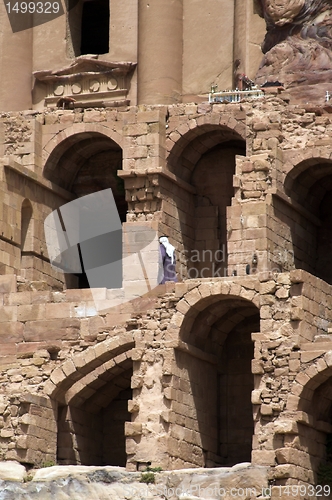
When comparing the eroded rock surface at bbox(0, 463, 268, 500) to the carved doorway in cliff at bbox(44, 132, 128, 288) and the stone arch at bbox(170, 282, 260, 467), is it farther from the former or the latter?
the carved doorway in cliff at bbox(44, 132, 128, 288)

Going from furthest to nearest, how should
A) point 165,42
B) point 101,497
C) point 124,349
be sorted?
point 165,42, point 124,349, point 101,497

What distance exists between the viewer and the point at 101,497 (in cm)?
4041

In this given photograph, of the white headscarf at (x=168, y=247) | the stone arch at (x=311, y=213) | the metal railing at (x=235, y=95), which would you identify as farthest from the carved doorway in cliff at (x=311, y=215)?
the white headscarf at (x=168, y=247)

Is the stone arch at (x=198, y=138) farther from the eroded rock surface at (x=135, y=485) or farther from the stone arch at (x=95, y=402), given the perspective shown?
the eroded rock surface at (x=135, y=485)

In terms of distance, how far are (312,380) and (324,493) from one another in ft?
8.84

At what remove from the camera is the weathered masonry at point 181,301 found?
136 ft

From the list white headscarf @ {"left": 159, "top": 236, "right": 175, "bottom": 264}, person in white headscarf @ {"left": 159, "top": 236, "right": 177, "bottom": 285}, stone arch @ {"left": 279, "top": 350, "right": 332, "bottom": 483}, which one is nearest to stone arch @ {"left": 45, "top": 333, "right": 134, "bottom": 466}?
person in white headscarf @ {"left": 159, "top": 236, "right": 177, "bottom": 285}

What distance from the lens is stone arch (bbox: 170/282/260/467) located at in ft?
140

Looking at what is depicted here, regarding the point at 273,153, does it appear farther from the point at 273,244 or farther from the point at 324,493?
the point at 324,493

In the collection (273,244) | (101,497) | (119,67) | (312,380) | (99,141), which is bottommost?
(101,497)

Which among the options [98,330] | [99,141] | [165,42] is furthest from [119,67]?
[98,330]

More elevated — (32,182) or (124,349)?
(32,182)

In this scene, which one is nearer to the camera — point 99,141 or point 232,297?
point 232,297

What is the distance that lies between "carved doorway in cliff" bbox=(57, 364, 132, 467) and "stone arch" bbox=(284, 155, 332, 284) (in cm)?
590
